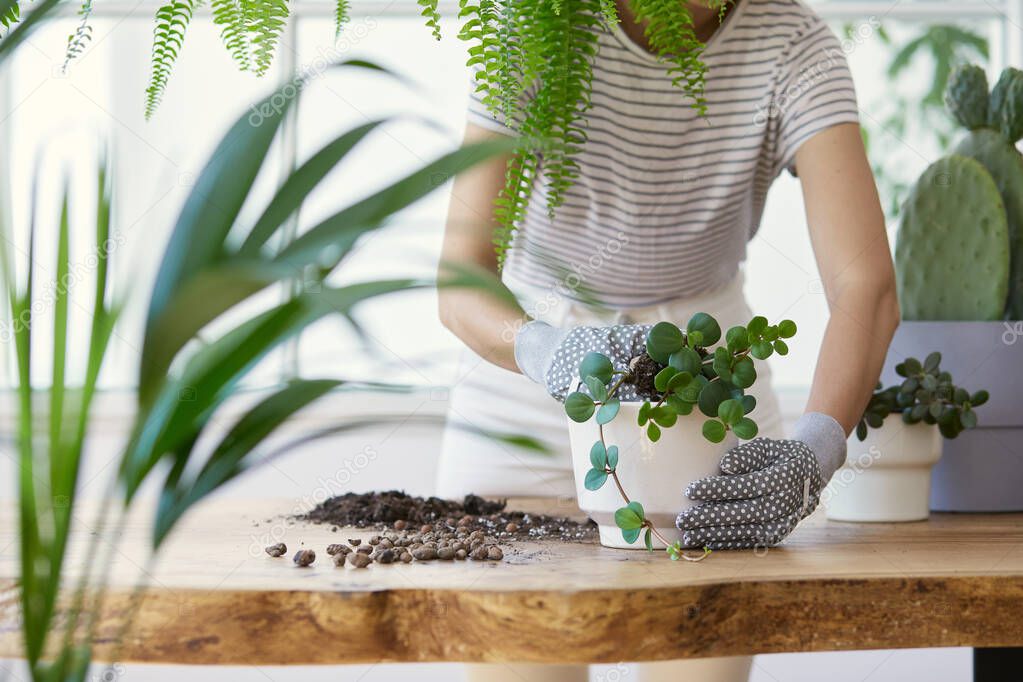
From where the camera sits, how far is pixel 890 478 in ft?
3.68

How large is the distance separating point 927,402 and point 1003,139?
15.0 inches

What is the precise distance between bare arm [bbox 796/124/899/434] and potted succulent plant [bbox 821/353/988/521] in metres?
0.04

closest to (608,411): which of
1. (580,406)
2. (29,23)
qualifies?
(580,406)

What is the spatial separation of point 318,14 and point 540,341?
2007 mm

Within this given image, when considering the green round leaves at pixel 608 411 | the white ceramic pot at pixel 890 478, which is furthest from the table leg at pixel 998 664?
the green round leaves at pixel 608 411

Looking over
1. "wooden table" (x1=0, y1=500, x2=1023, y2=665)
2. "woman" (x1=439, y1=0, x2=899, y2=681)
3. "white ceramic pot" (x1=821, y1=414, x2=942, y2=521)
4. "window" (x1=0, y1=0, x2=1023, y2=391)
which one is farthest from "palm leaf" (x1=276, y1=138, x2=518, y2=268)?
"window" (x1=0, y1=0, x2=1023, y2=391)

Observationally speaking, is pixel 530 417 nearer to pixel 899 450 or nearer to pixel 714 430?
pixel 899 450

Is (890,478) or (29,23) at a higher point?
(29,23)

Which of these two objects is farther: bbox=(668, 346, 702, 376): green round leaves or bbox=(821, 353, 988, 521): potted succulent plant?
bbox=(821, 353, 988, 521): potted succulent plant

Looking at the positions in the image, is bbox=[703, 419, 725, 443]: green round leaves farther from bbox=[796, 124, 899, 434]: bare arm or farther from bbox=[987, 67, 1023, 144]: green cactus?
bbox=[987, 67, 1023, 144]: green cactus

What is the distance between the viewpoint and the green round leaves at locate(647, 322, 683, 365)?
0.84m

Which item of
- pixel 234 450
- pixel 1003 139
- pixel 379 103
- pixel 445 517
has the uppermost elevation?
pixel 379 103

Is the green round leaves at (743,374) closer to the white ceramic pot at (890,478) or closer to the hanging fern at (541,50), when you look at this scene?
the hanging fern at (541,50)

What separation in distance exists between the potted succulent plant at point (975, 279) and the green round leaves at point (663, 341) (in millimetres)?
515
